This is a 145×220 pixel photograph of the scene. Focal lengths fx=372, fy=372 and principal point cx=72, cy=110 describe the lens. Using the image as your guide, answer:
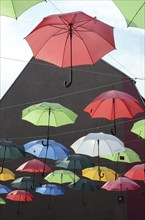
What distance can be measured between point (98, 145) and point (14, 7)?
4.33 meters

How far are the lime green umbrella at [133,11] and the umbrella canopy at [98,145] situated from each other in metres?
3.99

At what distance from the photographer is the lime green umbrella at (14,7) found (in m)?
3.85

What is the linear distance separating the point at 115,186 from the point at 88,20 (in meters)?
5.43

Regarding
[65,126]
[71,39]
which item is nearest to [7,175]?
[65,126]

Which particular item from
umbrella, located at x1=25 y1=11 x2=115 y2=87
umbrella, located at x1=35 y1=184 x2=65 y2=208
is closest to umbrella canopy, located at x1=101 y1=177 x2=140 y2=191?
umbrella, located at x1=35 y1=184 x2=65 y2=208

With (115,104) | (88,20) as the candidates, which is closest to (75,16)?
(88,20)

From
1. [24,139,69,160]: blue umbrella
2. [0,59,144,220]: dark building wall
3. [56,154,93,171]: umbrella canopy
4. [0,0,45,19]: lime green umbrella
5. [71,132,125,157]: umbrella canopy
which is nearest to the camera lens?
[0,0,45,19]: lime green umbrella

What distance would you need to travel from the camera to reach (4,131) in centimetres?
1523

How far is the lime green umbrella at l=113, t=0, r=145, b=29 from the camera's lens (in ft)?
11.9

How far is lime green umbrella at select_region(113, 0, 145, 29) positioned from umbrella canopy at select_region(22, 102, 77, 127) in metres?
3.63

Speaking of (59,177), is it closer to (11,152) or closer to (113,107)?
(11,152)

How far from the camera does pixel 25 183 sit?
409 inches

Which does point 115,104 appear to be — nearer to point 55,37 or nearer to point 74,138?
point 55,37

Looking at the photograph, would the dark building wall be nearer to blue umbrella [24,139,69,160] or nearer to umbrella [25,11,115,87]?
blue umbrella [24,139,69,160]
